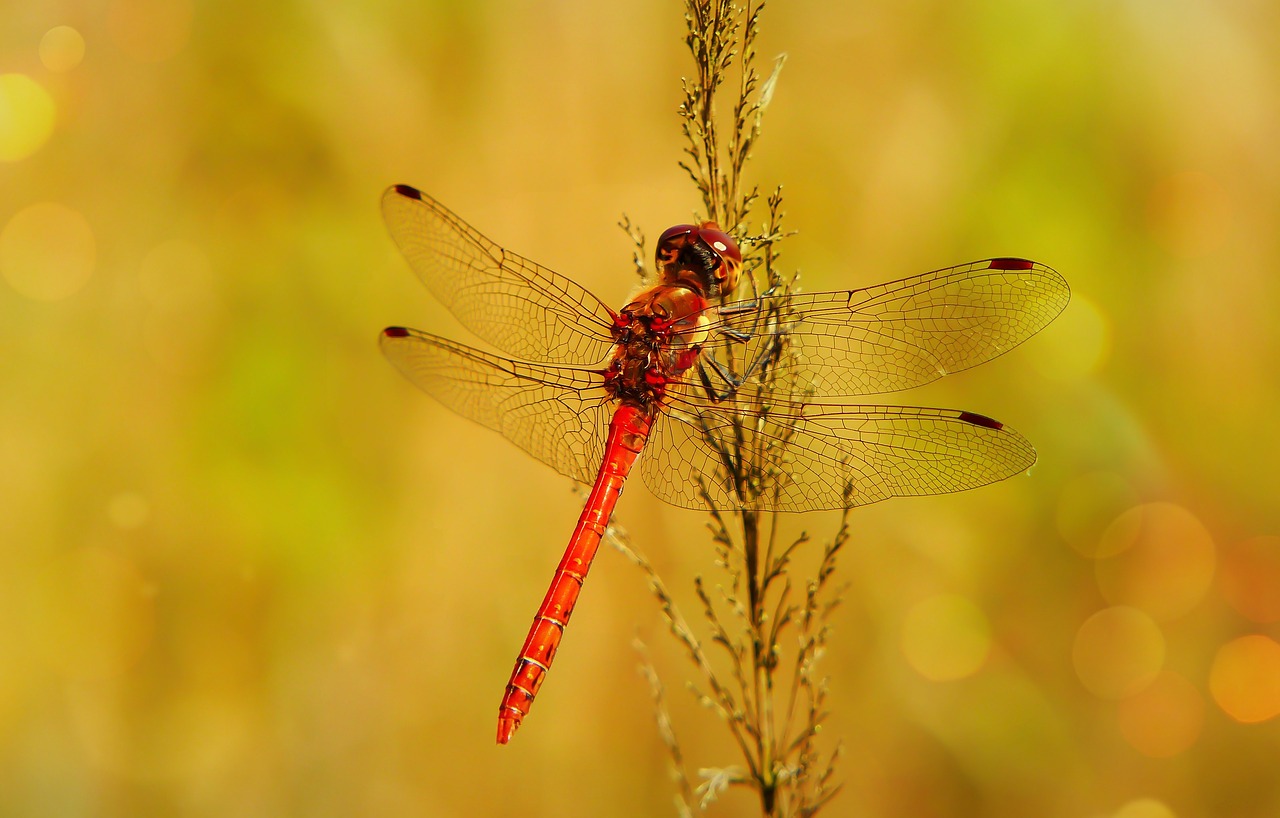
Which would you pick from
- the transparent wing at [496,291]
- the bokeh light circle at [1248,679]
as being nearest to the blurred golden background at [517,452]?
the bokeh light circle at [1248,679]

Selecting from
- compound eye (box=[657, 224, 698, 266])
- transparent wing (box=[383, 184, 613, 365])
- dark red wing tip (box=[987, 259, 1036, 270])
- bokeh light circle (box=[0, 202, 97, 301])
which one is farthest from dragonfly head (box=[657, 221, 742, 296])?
bokeh light circle (box=[0, 202, 97, 301])

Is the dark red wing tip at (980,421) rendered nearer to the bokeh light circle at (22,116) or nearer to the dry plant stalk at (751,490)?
the dry plant stalk at (751,490)

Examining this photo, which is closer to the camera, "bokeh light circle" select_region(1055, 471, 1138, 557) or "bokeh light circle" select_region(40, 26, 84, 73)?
"bokeh light circle" select_region(1055, 471, 1138, 557)

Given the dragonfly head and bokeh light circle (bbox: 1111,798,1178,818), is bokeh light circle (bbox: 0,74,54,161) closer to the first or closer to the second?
the dragonfly head

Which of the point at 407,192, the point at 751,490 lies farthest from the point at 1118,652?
the point at 407,192

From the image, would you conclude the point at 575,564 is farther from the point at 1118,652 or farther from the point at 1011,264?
the point at 1118,652
